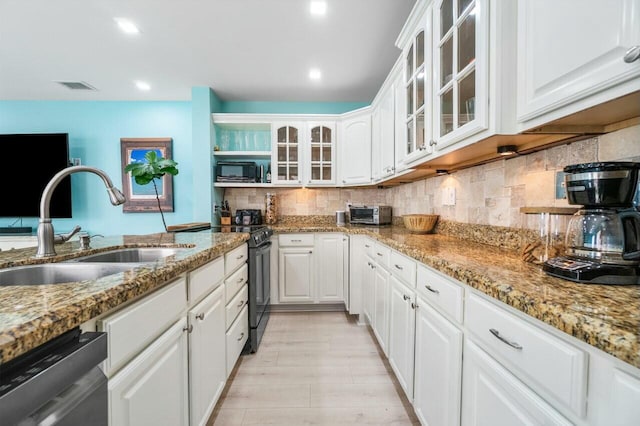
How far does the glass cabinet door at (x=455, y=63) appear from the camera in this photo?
115 centimetres

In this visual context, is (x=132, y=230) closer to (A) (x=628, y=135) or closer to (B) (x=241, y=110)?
(B) (x=241, y=110)

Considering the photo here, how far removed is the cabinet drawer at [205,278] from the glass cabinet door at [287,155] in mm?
1902

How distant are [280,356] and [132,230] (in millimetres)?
2905

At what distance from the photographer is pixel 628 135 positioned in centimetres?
88

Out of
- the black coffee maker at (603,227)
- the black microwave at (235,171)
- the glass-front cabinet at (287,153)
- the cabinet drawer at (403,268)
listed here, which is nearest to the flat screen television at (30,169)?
the black microwave at (235,171)

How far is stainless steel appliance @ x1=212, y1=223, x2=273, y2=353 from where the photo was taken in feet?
6.98

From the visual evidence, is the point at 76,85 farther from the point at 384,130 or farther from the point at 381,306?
the point at 381,306

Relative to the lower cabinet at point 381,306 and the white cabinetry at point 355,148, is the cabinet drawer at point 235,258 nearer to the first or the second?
the lower cabinet at point 381,306

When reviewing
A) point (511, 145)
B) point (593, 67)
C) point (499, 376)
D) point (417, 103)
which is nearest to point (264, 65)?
point (417, 103)

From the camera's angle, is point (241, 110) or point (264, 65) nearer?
point (264, 65)

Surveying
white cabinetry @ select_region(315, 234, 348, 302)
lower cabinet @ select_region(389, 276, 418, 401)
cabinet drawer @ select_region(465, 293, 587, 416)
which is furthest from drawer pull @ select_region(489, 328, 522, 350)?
white cabinetry @ select_region(315, 234, 348, 302)

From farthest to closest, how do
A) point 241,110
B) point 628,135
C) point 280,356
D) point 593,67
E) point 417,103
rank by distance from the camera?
1. point 241,110
2. point 280,356
3. point 417,103
4. point 628,135
5. point 593,67

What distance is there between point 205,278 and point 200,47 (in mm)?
2223

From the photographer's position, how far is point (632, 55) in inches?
23.0
